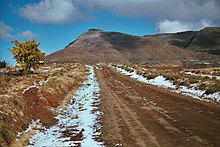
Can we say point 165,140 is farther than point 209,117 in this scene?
No

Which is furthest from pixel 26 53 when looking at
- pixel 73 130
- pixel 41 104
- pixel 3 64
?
pixel 73 130

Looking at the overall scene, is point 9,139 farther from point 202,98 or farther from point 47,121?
point 202,98

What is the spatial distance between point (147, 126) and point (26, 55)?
109ft

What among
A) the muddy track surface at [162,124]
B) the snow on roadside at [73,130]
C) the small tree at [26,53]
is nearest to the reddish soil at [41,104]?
the snow on roadside at [73,130]

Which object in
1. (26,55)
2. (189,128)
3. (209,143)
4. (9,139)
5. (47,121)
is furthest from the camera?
(26,55)

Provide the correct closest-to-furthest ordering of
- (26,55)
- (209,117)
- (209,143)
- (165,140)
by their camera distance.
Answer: (209,143) < (165,140) < (209,117) < (26,55)

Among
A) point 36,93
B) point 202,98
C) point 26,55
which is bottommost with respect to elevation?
point 202,98

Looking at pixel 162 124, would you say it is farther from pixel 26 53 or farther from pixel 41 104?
pixel 26 53

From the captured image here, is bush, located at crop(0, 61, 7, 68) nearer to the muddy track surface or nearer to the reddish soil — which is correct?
the reddish soil

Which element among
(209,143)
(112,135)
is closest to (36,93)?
(112,135)

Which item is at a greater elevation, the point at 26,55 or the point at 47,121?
the point at 26,55

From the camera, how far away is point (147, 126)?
35.9ft

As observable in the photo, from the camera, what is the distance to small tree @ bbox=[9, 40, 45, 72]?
40.0m

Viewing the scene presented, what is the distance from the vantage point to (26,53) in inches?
1591
